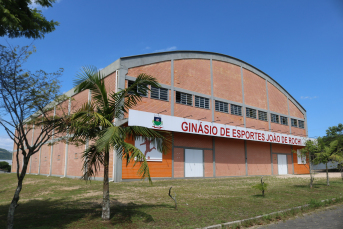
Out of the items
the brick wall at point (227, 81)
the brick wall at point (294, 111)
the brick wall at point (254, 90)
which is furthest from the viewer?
the brick wall at point (294, 111)

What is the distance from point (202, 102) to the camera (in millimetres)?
27125

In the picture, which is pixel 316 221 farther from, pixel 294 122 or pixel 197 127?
pixel 294 122

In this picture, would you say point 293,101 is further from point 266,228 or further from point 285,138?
point 266,228

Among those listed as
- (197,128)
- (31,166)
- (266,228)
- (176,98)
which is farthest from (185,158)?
(31,166)

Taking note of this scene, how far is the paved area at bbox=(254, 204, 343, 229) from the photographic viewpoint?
25.7ft

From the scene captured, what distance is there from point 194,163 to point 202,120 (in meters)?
4.59

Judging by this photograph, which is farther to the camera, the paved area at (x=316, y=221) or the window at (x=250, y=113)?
the window at (x=250, y=113)

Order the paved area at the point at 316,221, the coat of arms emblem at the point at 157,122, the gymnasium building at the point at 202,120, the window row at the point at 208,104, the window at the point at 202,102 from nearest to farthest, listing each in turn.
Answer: the paved area at the point at 316,221, the coat of arms emblem at the point at 157,122, the gymnasium building at the point at 202,120, the window row at the point at 208,104, the window at the point at 202,102

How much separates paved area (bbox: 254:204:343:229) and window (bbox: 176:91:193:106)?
16937 millimetres

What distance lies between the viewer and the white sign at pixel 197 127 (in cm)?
2036

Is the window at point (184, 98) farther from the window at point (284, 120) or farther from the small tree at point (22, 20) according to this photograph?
the window at point (284, 120)

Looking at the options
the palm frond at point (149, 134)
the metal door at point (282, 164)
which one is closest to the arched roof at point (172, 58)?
the metal door at point (282, 164)

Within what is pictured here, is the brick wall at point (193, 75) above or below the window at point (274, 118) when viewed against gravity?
above

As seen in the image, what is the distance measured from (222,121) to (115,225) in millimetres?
22494
